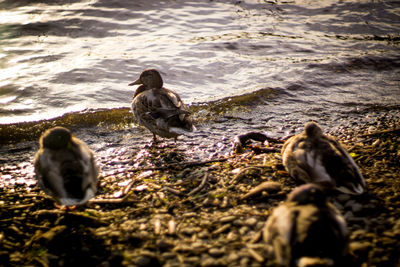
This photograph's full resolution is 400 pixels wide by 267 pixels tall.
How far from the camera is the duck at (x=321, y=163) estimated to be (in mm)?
3244

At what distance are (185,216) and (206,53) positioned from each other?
24.0 ft

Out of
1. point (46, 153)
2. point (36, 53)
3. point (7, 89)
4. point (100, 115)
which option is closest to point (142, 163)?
point (46, 153)

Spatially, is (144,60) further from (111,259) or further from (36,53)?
(111,259)

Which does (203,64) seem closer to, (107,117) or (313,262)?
(107,117)

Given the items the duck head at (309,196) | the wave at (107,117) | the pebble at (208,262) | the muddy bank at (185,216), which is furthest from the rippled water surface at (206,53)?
the pebble at (208,262)

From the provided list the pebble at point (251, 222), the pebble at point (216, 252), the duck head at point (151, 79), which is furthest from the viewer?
the duck head at point (151, 79)

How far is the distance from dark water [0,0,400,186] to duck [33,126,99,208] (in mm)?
1610

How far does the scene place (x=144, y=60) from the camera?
31.2 feet

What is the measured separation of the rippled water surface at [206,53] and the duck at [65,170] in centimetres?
366

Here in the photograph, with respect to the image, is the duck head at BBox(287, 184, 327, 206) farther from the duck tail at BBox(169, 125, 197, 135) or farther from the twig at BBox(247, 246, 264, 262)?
the duck tail at BBox(169, 125, 197, 135)

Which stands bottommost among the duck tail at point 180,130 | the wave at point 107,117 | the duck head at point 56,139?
the wave at point 107,117

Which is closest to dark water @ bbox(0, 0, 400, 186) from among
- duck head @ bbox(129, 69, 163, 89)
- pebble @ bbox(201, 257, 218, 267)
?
duck head @ bbox(129, 69, 163, 89)

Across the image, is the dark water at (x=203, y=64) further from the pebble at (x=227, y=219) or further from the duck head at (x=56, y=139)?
the pebble at (x=227, y=219)

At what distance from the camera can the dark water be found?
21.1 ft
